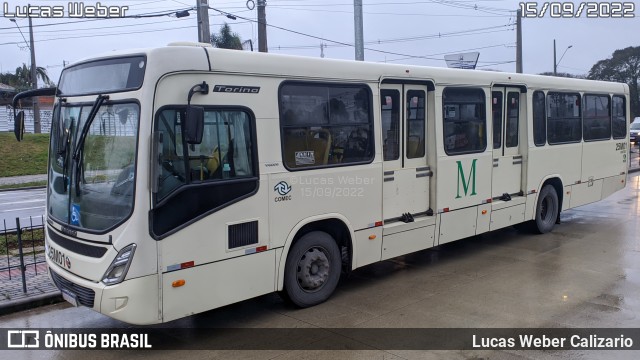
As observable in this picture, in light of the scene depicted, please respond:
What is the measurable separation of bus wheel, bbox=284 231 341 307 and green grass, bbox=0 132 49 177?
23340mm

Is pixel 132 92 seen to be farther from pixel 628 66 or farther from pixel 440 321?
pixel 628 66

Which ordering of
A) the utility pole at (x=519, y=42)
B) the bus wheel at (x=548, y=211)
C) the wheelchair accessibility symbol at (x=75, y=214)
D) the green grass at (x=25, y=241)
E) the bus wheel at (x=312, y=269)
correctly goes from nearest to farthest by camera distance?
the wheelchair accessibility symbol at (x=75, y=214)
the bus wheel at (x=312, y=269)
the green grass at (x=25, y=241)
the bus wheel at (x=548, y=211)
the utility pole at (x=519, y=42)

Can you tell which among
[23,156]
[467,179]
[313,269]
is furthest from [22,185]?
[467,179]

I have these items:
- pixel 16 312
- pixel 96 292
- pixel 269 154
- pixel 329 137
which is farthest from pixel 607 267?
pixel 16 312

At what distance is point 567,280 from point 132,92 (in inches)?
241

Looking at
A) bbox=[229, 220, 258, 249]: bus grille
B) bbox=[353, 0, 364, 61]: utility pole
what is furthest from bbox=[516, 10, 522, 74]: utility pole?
bbox=[229, 220, 258, 249]: bus grille

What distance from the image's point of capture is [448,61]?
60.3 feet

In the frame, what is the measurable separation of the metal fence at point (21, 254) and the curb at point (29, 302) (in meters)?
0.30

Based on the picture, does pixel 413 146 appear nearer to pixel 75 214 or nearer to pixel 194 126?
pixel 194 126

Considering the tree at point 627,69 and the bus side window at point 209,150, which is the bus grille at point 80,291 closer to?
the bus side window at point 209,150

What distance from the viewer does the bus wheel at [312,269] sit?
6082 millimetres

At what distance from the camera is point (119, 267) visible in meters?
4.75

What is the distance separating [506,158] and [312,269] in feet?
14.7

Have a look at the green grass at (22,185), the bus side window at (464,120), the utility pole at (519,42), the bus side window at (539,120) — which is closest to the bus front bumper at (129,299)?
the bus side window at (464,120)
